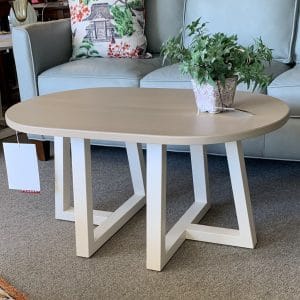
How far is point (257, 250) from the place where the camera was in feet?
4.98

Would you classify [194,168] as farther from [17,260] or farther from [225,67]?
[17,260]

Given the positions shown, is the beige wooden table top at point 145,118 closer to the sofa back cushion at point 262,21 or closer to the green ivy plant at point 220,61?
the green ivy plant at point 220,61

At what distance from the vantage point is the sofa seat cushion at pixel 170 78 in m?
2.00

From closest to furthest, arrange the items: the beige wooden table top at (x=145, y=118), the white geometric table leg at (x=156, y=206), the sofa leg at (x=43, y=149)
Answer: the beige wooden table top at (x=145, y=118) < the white geometric table leg at (x=156, y=206) < the sofa leg at (x=43, y=149)

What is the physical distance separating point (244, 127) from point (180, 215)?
0.58m

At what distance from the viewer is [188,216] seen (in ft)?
5.53

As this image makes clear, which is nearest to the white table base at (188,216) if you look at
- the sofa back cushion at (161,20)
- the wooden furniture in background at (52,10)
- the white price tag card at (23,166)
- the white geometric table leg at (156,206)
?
the white geometric table leg at (156,206)

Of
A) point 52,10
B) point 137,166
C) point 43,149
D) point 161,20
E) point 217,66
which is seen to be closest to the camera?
point 217,66

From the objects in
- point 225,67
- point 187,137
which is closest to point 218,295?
point 187,137

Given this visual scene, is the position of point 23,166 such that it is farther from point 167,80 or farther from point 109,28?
point 109,28

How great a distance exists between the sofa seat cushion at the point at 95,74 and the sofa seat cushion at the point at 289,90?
544 mm

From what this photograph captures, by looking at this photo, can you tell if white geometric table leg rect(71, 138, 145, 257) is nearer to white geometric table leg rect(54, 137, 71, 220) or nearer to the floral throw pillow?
white geometric table leg rect(54, 137, 71, 220)

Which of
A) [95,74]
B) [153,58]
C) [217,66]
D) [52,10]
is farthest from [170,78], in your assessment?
[52,10]

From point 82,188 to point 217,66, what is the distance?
1.64 feet
